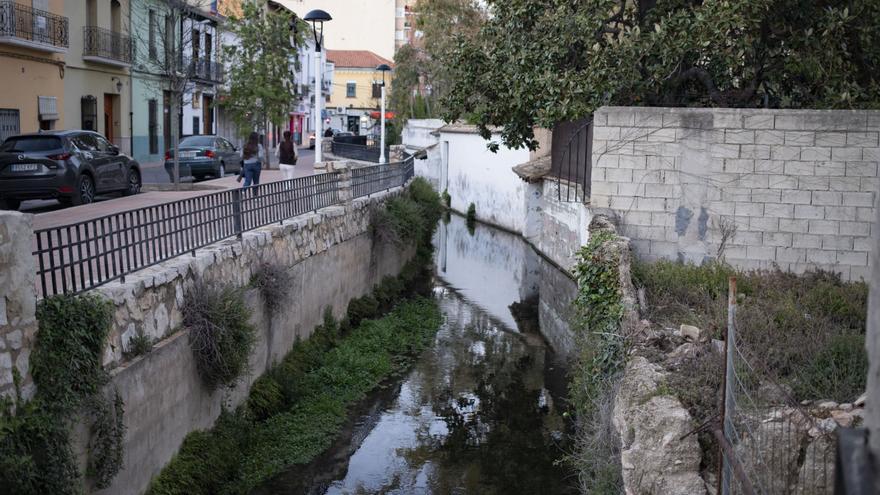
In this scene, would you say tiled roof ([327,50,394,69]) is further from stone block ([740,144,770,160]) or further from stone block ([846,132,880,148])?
stone block ([846,132,880,148])

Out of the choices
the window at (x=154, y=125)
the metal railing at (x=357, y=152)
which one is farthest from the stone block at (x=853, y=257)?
the window at (x=154, y=125)

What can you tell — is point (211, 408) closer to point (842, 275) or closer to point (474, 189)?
point (842, 275)

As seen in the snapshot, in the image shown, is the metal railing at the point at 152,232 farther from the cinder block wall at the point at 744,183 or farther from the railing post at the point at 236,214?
the cinder block wall at the point at 744,183

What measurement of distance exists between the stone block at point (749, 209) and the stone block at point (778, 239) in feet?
0.89

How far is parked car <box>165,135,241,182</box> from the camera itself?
25.5 metres

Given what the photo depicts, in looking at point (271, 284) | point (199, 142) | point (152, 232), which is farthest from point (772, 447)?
point (199, 142)

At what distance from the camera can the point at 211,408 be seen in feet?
Result: 29.0

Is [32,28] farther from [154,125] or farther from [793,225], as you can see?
[793,225]

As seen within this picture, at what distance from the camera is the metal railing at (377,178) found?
54.0 ft

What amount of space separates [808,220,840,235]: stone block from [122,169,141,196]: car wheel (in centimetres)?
1362

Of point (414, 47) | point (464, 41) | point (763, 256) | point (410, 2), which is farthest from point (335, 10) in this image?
point (763, 256)

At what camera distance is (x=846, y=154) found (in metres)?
11.0

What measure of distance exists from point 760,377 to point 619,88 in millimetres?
7397

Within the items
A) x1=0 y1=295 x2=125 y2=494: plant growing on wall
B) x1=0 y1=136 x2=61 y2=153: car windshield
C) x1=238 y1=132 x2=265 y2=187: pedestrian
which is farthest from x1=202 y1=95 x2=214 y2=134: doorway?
x1=0 y1=295 x2=125 y2=494: plant growing on wall
